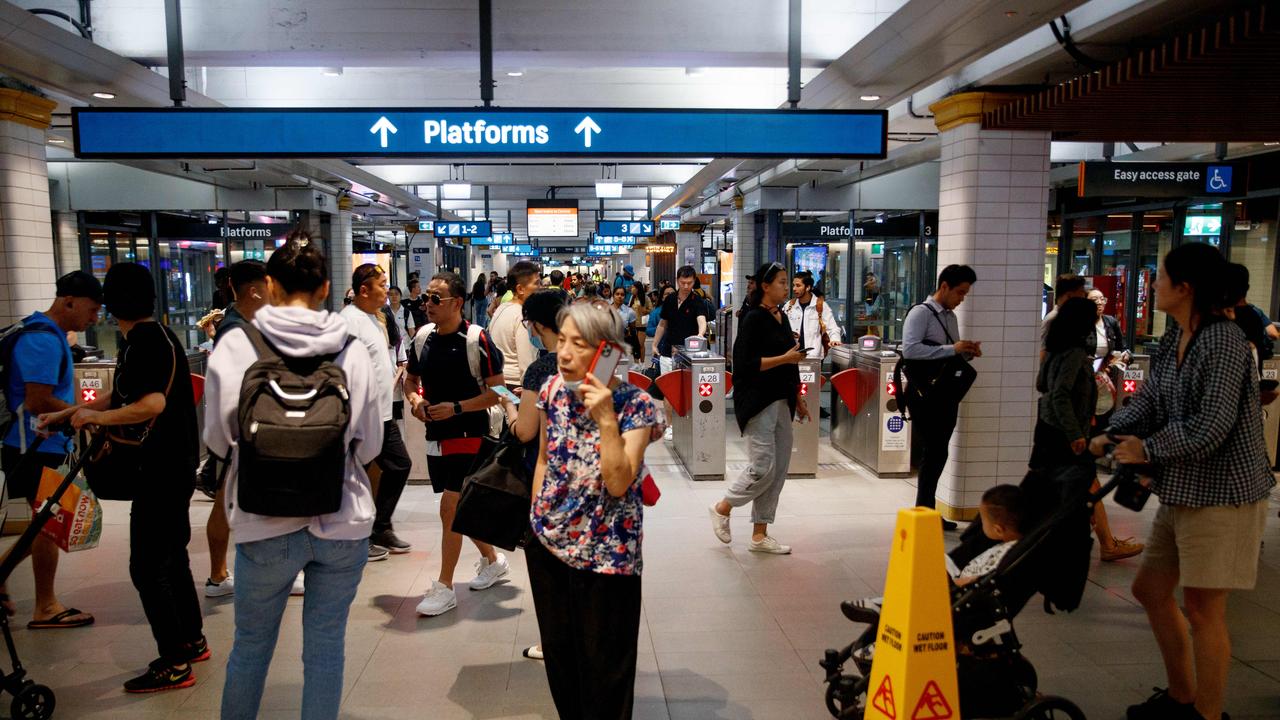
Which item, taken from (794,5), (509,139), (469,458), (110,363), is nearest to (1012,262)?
(794,5)

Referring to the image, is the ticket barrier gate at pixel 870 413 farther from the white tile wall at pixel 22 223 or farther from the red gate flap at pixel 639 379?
the white tile wall at pixel 22 223

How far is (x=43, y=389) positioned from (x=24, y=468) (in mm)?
479

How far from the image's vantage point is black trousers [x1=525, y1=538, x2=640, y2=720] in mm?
2574

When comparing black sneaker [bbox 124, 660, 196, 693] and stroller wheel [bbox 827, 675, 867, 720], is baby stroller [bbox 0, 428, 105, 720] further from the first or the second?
stroller wheel [bbox 827, 675, 867, 720]

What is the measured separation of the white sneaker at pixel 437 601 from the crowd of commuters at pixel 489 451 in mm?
12

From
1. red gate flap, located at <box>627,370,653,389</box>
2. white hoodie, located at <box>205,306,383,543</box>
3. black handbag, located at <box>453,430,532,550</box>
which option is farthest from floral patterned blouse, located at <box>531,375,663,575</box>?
red gate flap, located at <box>627,370,653,389</box>

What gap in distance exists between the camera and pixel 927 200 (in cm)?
1383

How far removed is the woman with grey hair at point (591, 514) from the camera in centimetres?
249

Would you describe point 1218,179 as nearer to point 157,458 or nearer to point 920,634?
point 920,634

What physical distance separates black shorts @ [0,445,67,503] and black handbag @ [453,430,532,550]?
2414 millimetres

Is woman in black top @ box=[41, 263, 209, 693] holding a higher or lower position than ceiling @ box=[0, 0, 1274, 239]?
lower

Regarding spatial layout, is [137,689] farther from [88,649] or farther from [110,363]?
[110,363]

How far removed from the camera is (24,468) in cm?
408

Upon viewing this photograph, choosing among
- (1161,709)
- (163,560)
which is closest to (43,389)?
(163,560)
